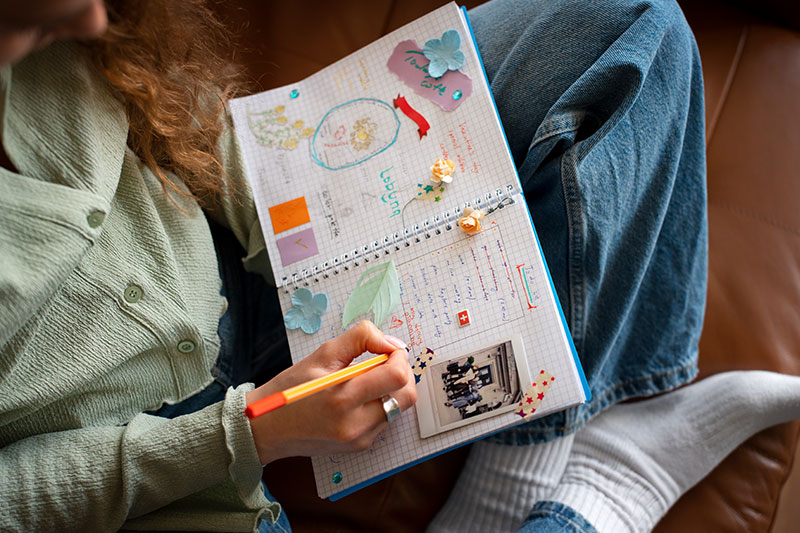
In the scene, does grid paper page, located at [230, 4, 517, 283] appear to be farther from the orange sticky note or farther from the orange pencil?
the orange pencil

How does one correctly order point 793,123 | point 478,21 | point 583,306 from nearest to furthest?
point 583,306
point 478,21
point 793,123

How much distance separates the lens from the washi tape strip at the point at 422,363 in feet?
1.99

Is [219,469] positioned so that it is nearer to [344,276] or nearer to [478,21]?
[344,276]

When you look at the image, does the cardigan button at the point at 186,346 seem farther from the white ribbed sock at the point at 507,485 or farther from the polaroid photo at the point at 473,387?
the white ribbed sock at the point at 507,485

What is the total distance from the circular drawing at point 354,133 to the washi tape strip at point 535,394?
1.08 feet

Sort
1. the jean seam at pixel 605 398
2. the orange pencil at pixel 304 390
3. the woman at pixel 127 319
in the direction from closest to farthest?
the orange pencil at pixel 304 390, the woman at pixel 127 319, the jean seam at pixel 605 398

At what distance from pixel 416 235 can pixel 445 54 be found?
0.76 ft

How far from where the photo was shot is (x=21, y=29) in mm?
401

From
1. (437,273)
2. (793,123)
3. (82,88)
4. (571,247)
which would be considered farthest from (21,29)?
(793,123)

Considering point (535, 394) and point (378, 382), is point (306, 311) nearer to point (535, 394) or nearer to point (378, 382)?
point (378, 382)

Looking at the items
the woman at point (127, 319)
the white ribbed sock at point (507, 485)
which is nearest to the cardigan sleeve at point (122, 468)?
the woman at point (127, 319)

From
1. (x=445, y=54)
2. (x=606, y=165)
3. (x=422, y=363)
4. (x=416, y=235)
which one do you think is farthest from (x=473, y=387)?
(x=445, y=54)

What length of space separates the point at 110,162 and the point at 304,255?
0.76 feet

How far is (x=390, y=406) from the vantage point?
1.82 feet
